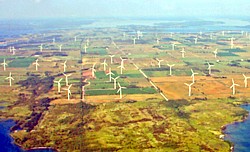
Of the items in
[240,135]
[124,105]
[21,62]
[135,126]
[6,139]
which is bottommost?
[6,139]

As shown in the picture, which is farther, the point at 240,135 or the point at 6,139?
the point at 6,139

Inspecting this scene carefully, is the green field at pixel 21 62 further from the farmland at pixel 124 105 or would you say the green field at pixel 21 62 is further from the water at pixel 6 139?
the water at pixel 6 139

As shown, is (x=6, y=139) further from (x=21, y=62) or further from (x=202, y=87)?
(x=21, y=62)

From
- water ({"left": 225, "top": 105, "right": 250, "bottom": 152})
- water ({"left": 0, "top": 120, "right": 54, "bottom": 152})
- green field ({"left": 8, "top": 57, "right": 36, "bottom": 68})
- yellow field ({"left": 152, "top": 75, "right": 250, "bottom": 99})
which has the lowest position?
water ({"left": 0, "top": 120, "right": 54, "bottom": 152})

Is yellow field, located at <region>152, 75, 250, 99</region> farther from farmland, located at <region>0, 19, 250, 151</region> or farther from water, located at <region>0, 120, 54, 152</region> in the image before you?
water, located at <region>0, 120, 54, 152</region>

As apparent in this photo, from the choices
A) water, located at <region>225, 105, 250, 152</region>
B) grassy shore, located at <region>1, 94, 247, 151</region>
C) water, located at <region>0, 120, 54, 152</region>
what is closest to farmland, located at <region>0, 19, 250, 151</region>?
grassy shore, located at <region>1, 94, 247, 151</region>

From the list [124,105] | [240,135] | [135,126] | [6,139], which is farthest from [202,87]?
[6,139]

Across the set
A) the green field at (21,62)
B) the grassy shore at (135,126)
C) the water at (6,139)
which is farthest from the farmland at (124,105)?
the water at (6,139)

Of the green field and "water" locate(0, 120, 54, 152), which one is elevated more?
the green field

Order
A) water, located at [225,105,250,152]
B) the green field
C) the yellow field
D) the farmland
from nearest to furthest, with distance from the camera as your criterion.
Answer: water, located at [225,105,250,152], the farmland, the yellow field, the green field
